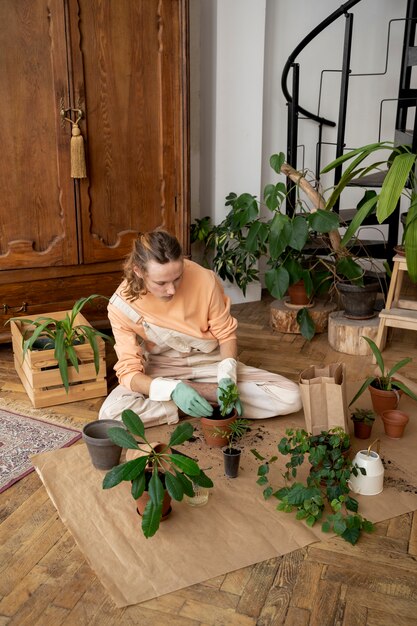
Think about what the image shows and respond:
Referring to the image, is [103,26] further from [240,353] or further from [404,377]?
[404,377]

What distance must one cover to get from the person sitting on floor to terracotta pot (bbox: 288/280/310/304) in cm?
109

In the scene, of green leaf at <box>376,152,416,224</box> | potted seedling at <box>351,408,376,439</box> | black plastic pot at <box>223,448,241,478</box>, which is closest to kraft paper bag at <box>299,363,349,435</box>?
potted seedling at <box>351,408,376,439</box>

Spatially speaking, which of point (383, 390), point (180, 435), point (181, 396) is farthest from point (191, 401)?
point (383, 390)

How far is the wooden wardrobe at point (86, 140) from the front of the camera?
2848 millimetres

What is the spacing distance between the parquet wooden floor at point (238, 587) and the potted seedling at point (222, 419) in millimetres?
564

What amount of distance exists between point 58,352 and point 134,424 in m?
0.87

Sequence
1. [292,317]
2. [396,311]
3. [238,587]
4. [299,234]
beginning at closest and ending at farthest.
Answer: [238,587] → [396,311] → [299,234] → [292,317]

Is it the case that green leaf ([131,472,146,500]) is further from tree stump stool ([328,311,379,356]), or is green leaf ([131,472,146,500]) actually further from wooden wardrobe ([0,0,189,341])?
tree stump stool ([328,311,379,356])

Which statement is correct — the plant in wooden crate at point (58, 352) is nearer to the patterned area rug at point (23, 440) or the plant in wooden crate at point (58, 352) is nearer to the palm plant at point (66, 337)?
the palm plant at point (66, 337)

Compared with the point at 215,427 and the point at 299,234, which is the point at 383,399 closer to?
the point at 215,427

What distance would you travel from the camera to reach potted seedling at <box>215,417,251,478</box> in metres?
2.08

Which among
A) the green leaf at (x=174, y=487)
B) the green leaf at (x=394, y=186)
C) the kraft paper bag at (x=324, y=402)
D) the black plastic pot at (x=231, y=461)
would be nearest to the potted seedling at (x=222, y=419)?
the black plastic pot at (x=231, y=461)

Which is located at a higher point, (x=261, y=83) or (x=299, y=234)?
(x=261, y=83)

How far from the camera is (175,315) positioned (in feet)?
8.09
